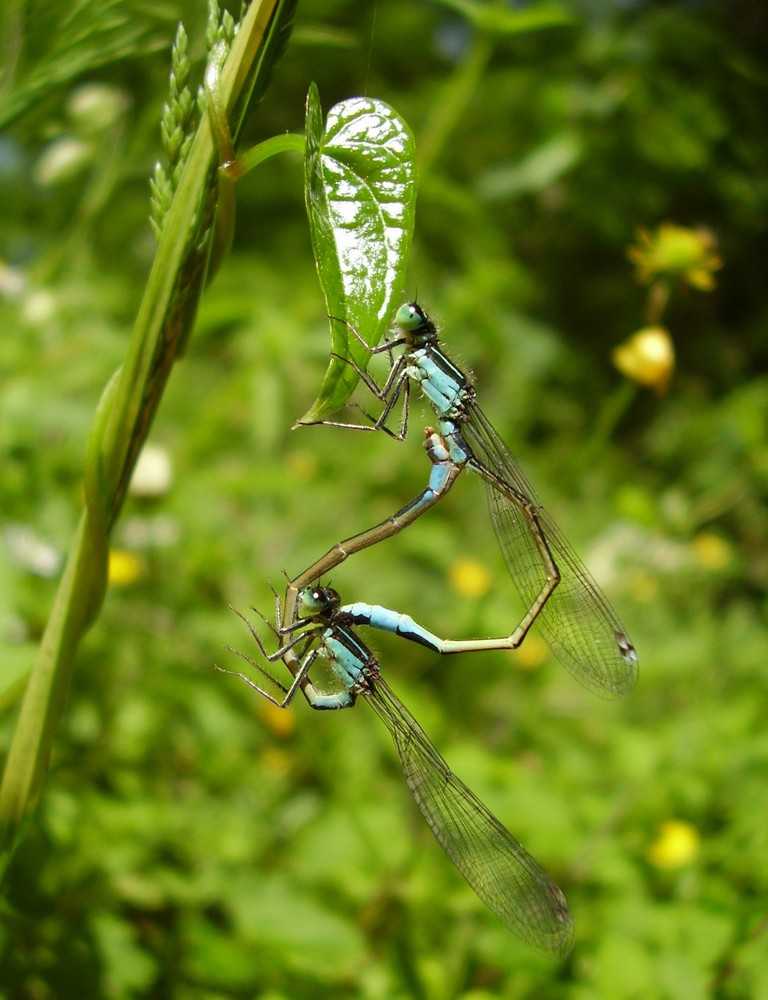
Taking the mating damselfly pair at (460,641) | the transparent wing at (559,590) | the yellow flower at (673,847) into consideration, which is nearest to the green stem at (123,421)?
the mating damselfly pair at (460,641)

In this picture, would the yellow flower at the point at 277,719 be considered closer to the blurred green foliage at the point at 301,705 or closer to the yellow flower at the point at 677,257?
the blurred green foliage at the point at 301,705

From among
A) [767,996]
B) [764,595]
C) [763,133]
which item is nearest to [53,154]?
[767,996]

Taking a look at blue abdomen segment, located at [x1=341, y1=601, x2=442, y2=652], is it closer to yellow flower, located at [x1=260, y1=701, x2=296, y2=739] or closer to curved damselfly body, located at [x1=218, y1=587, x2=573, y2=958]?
curved damselfly body, located at [x1=218, y1=587, x2=573, y2=958]

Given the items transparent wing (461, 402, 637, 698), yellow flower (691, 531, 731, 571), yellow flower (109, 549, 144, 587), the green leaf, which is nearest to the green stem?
the green leaf

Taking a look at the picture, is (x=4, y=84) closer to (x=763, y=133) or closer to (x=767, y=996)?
(x=767, y=996)

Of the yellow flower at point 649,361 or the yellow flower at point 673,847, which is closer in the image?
the yellow flower at point 673,847

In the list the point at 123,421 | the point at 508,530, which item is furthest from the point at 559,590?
the point at 123,421
